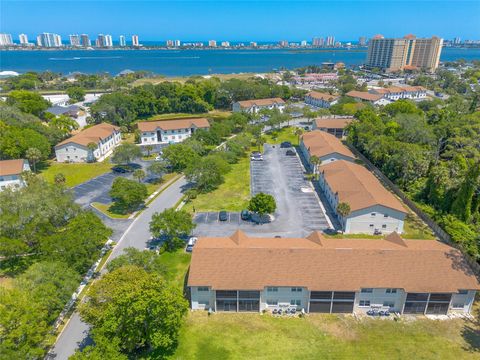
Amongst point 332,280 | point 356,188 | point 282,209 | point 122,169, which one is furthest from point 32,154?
point 332,280

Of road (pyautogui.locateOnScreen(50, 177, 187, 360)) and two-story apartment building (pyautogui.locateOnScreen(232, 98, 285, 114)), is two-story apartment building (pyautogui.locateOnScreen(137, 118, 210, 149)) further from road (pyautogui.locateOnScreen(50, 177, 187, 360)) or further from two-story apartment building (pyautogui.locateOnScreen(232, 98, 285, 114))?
road (pyautogui.locateOnScreen(50, 177, 187, 360))

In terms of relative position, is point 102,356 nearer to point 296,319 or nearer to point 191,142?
point 296,319

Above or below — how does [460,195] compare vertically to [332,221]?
above

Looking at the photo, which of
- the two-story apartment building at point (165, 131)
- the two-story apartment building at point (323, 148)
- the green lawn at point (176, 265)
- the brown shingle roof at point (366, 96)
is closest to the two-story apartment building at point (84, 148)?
the two-story apartment building at point (165, 131)

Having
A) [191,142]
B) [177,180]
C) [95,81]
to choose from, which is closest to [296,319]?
[177,180]

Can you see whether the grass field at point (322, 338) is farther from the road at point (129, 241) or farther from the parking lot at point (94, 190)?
the parking lot at point (94, 190)

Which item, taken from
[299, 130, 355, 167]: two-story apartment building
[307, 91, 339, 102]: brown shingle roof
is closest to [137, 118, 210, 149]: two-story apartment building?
[299, 130, 355, 167]: two-story apartment building
